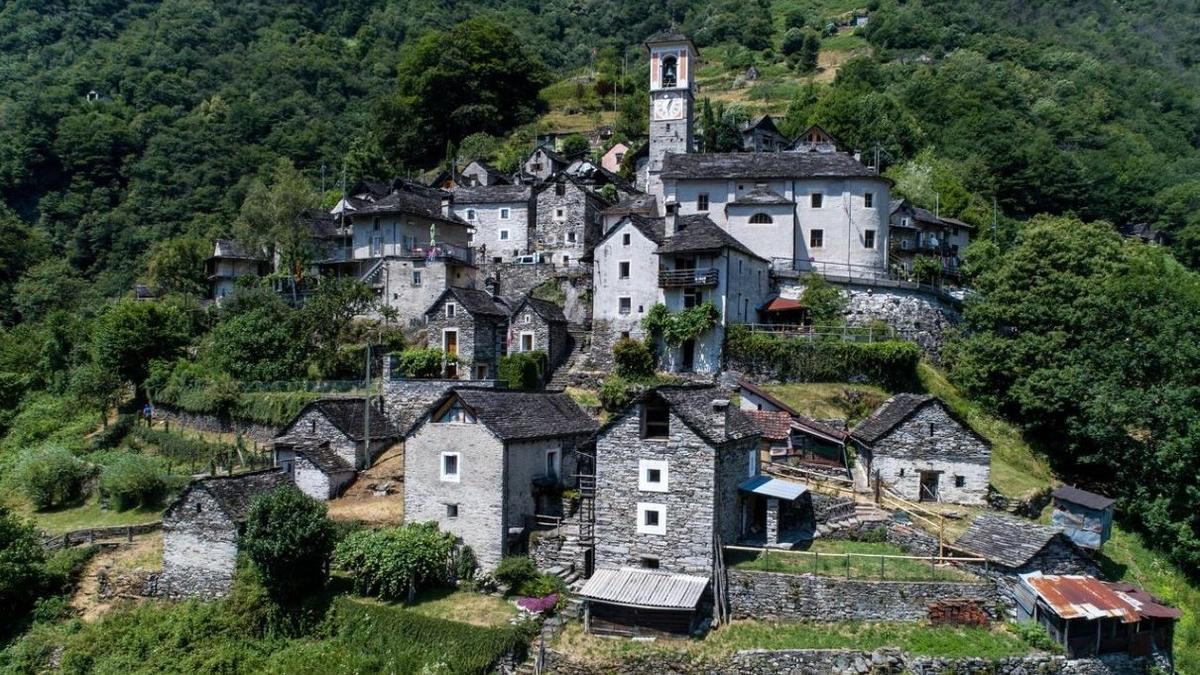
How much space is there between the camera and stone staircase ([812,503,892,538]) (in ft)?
101

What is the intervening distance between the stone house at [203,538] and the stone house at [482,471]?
17.9ft

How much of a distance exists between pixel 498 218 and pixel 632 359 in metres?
22.1

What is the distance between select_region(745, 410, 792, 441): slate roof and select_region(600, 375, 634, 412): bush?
6202 mm

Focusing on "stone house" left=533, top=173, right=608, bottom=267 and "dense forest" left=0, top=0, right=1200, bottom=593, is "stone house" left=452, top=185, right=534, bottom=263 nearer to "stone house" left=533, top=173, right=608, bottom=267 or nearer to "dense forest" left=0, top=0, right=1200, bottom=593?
"stone house" left=533, top=173, right=608, bottom=267

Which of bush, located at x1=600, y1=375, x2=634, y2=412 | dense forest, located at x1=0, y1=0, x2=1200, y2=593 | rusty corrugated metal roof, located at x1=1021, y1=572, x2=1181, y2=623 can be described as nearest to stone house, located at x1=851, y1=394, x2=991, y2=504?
dense forest, located at x1=0, y1=0, x2=1200, y2=593

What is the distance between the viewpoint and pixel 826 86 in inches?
4102

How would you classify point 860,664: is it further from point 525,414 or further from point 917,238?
point 917,238

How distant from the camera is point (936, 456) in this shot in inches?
1335

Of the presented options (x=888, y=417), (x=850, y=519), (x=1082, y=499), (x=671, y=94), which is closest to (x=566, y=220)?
(x=671, y=94)

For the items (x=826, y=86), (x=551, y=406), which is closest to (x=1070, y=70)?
(x=826, y=86)

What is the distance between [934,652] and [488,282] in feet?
120

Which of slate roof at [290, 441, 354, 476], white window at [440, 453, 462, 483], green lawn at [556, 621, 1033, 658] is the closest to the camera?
green lawn at [556, 621, 1033, 658]

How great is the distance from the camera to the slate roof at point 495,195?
61438mm

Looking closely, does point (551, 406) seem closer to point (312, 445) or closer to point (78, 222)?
point (312, 445)
